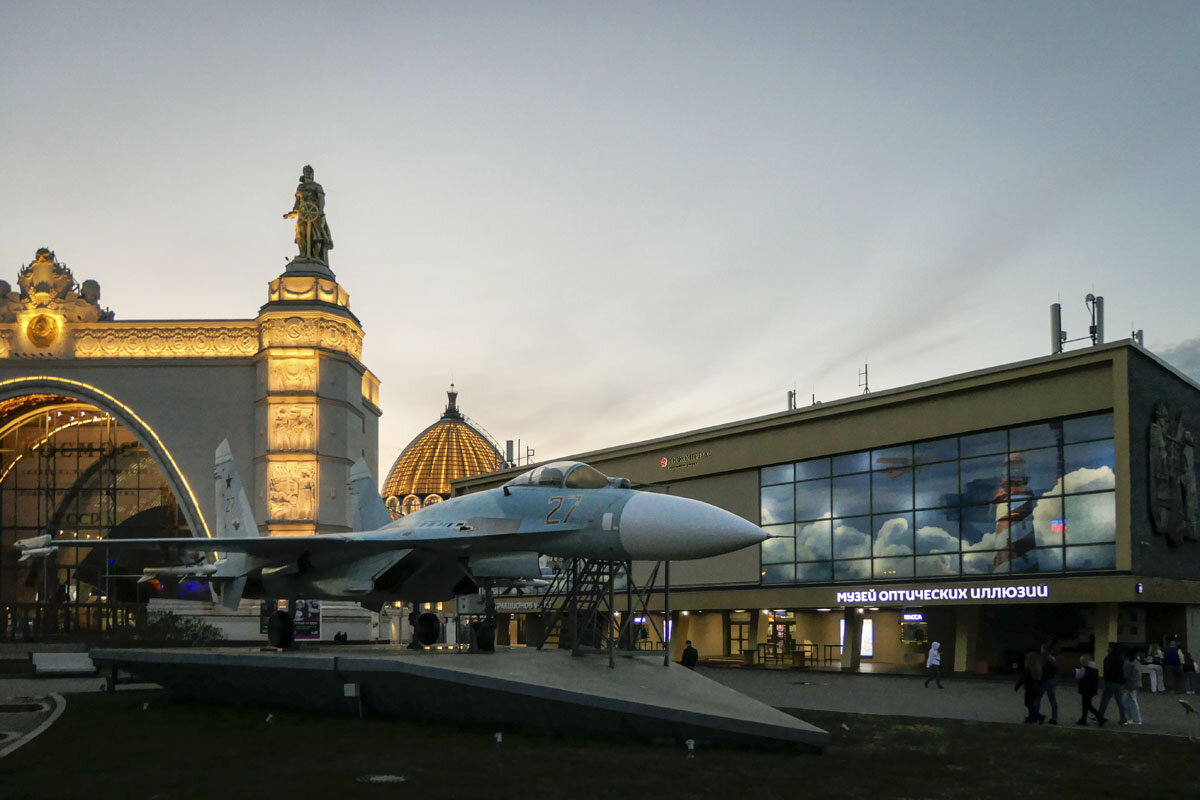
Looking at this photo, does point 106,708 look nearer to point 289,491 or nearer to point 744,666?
point 744,666

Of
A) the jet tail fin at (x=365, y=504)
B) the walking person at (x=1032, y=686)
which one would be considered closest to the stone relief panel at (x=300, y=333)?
the jet tail fin at (x=365, y=504)

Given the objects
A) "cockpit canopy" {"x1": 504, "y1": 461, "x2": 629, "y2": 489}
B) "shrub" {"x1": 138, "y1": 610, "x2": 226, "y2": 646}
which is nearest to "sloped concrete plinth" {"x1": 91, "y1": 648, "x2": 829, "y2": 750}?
"cockpit canopy" {"x1": 504, "y1": 461, "x2": 629, "y2": 489}

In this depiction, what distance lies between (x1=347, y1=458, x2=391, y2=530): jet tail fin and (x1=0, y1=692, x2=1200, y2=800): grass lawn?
7.59m

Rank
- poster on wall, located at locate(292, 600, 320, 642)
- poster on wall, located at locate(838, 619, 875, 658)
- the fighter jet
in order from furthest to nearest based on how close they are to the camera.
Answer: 1. poster on wall, located at locate(292, 600, 320, 642)
2. poster on wall, located at locate(838, 619, 875, 658)
3. the fighter jet

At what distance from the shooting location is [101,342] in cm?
6006

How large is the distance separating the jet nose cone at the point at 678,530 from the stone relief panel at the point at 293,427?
4441 cm

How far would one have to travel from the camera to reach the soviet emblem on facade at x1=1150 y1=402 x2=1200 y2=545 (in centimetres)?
3100

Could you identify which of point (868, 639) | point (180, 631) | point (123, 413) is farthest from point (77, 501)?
point (868, 639)

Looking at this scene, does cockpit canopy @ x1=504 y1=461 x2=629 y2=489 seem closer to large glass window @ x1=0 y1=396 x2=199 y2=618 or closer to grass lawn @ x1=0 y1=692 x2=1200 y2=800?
grass lawn @ x1=0 y1=692 x2=1200 y2=800

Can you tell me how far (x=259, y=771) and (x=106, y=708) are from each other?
939 cm

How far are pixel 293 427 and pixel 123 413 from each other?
1039cm

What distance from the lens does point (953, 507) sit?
115 feet

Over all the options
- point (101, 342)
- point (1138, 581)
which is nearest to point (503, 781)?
point (1138, 581)

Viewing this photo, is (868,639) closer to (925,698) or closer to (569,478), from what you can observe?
(925,698)
